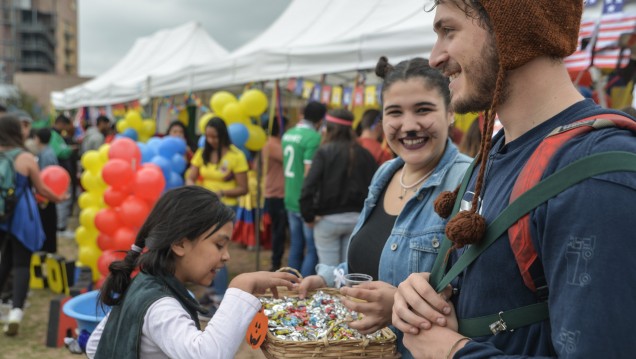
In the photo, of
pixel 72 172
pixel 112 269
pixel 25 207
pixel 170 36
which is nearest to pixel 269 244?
pixel 25 207

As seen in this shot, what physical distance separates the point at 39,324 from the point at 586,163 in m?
5.37

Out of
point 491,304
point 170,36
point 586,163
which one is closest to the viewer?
point 586,163

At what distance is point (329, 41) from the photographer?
5906 millimetres

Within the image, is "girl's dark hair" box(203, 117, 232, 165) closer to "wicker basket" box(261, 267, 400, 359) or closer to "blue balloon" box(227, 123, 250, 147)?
"blue balloon" box(227, 123, 250, 147)

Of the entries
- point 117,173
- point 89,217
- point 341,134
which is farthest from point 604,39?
point 89,217

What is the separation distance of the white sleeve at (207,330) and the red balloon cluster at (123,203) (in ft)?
11.6

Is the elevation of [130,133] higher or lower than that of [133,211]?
higher

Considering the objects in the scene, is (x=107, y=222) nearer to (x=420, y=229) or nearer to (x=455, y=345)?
(x=420, y=229)

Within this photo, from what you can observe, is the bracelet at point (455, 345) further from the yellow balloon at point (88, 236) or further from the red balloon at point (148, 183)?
the yellow balloon at point (88, 236)

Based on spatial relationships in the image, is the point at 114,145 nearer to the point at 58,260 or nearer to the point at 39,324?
the point at 58,260

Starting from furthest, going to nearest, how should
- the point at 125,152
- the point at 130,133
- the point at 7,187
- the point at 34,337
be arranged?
the point at 130,133 → the point at 125,152 → the point at 34,337 → the point at 7,187

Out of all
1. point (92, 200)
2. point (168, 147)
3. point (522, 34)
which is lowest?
point (92, 200)

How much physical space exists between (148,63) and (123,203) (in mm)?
10632

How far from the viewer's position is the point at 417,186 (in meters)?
1.91
